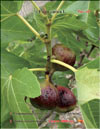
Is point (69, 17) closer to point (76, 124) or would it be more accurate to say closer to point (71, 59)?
point (71, 59)

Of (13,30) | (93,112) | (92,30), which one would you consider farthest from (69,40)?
(93,112)

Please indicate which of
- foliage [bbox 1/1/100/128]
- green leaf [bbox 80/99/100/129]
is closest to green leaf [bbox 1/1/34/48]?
foliage [bbox 1/1/100/128]

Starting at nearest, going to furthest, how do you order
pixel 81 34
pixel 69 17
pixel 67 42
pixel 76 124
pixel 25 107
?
pixel 25 107 < pixel 69 17 < pixel 81 34 < pixel 67 42 < pixel 76 124

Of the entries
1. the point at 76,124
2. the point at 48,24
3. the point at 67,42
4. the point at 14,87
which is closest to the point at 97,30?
the point at 67,42

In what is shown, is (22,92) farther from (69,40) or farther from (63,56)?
(69,40)

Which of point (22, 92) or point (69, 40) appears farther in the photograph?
point (69, 40)

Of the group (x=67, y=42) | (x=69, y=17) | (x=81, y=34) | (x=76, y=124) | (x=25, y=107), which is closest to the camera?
(x=25, y=107)

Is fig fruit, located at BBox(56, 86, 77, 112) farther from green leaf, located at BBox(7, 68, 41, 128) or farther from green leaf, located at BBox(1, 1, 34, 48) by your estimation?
green leaf, located at BBox(1, 1, 34, 48)
